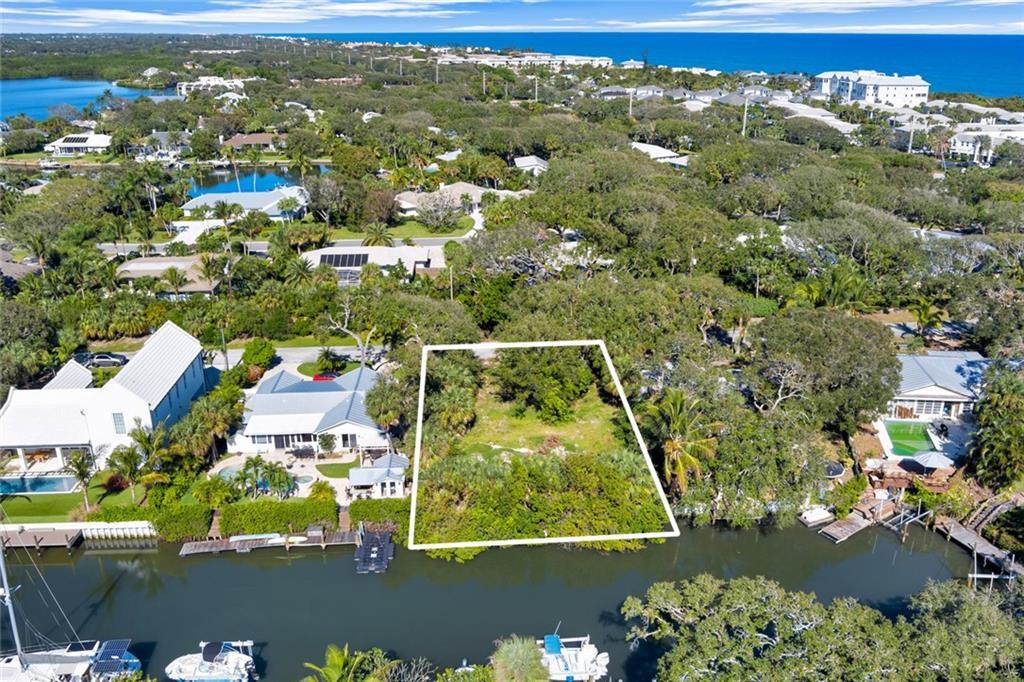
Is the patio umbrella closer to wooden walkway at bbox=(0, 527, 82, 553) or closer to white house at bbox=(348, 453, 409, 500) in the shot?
white house at bbox=(348, 453, 409, 500)

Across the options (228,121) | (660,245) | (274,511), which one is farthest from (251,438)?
(228,121)

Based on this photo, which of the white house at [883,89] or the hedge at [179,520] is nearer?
the hedge at [179,520]

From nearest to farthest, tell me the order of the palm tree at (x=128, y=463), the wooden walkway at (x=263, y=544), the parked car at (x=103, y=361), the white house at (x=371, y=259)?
the wooden walkway at (x=263, y=544) < the palm tree at (x=128, y=463) < the parked car at (x=103, y=361) < the white house at (x=371, y=259)

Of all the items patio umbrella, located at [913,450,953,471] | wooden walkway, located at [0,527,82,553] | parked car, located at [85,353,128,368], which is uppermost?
patio umbrella, located at [913,450,953,471]

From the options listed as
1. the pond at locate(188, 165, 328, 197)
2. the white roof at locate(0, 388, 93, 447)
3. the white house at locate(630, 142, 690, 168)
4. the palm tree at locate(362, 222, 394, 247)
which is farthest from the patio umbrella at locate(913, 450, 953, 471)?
the pond at locate(188, 165, 328, 197)

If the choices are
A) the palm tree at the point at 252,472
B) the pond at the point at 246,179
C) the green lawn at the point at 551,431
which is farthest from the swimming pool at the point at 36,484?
the pond at the point at 246,179

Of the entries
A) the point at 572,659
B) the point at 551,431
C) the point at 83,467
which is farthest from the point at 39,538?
the point at 551,431

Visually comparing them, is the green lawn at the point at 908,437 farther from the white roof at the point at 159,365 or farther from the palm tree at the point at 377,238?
the palm tree at the point at 377,238
